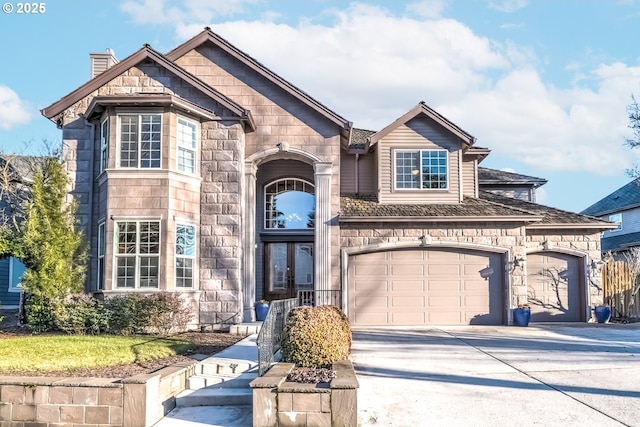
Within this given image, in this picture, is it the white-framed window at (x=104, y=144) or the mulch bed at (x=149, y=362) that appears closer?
the mulch bed at (x=149, y=362)

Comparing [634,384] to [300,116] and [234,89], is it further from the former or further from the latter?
[234,89]

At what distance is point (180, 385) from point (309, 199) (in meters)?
11.4

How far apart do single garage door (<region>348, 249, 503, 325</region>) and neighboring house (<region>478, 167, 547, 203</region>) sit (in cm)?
566

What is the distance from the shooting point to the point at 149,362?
31.5 feet

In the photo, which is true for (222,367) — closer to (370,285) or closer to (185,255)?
(185,255)

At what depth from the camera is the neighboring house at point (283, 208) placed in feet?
47.4

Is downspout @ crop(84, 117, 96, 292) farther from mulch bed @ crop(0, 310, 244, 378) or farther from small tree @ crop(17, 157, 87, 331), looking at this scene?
mulch bed @ crop(0, 310, 244, 378)

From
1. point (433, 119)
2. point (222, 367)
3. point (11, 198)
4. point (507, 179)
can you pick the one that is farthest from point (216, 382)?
point (11, 198)

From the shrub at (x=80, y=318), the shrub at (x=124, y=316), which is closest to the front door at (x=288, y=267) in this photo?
the shrub at (x=124, y=316)

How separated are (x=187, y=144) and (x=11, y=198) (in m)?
10.9

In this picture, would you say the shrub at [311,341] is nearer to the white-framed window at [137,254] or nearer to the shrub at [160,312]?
the shrub at [160,312]

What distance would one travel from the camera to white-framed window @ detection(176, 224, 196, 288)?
14.8 meters

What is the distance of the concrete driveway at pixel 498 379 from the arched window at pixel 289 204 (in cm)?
589

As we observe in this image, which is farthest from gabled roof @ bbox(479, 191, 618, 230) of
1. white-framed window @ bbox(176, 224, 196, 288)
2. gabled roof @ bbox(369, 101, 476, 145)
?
white-framed window @ bbox(176, 224, 196, 288)
